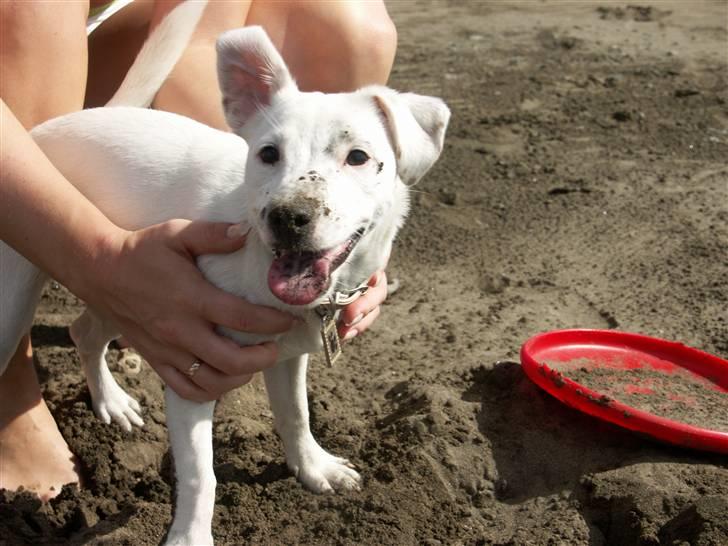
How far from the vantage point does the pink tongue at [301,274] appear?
2086 mm

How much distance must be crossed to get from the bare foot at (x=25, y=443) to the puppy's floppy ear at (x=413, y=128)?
142cm

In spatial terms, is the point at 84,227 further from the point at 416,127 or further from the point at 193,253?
the point at 416,127

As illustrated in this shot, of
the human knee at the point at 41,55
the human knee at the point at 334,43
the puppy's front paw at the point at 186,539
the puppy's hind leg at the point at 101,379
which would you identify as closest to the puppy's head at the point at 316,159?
the human knee at the point at 41,55

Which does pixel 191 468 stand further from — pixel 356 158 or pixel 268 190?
pixel 356 158

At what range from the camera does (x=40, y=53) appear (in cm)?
271

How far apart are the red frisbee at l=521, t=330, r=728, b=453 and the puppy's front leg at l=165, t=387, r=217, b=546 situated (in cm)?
117

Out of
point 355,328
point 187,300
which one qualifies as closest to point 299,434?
point 355,328

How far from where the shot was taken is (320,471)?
2.88 meters

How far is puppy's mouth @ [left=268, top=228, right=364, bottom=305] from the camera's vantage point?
2.08 meters

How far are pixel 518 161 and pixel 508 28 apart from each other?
264 centimetres

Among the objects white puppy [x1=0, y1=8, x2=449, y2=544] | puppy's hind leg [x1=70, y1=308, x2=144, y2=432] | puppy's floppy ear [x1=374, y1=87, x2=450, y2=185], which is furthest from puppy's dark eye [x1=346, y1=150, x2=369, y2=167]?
puppy's hind leg [x1=70, y1=308, x2=144, y2=432]

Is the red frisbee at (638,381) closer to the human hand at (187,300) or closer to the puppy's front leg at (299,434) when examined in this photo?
the puppy's front leg at (299,434)

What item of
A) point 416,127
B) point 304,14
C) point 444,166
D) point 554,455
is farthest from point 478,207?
point 416,127

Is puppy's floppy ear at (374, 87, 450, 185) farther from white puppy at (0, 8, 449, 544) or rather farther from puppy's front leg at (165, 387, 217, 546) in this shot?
puppy's front leg at (165, 387, 217, 546)
